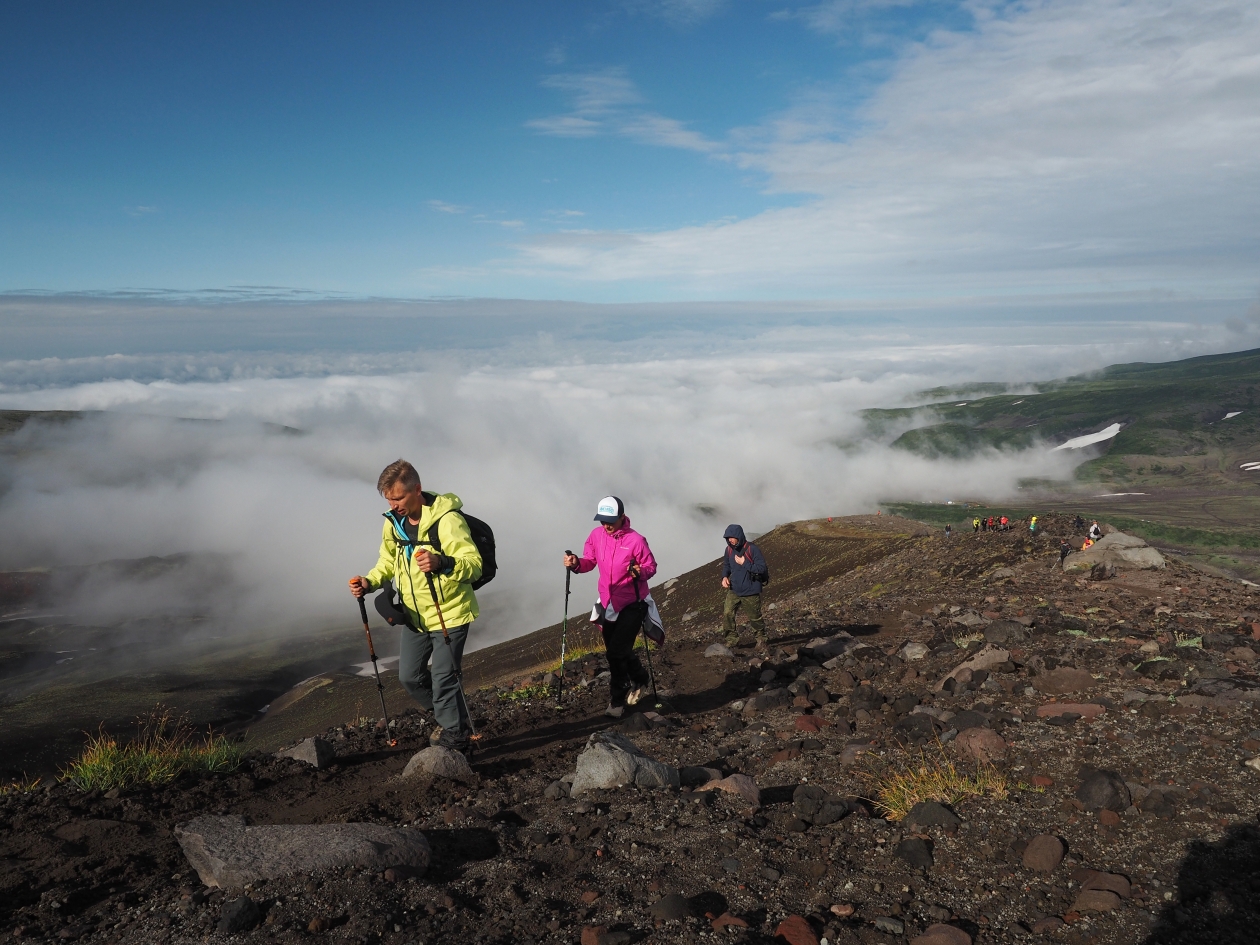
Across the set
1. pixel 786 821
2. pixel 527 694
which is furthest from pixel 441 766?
pixel 527 694

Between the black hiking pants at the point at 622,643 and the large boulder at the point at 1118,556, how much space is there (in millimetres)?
11779

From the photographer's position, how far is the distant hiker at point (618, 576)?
9266 mm

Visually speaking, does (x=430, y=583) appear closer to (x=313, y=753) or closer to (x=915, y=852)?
(x=313, y=753)

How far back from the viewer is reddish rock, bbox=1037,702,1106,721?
745 centimetres

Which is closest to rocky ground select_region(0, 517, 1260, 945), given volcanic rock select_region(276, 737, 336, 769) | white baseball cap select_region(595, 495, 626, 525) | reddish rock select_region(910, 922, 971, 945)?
reddish rock select_region(910, 922, 971, 945)

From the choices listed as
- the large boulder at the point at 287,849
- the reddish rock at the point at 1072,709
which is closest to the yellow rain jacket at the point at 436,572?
the large boulder at the point at 287,849

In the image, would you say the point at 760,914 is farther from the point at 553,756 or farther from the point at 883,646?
the point at 883,646

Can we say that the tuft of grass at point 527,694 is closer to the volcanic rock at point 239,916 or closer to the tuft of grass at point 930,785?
the tuft of grass at point 930,785

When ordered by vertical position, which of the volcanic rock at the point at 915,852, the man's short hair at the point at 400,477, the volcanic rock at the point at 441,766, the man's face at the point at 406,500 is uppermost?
→ the man's short hair at the point at 400,477

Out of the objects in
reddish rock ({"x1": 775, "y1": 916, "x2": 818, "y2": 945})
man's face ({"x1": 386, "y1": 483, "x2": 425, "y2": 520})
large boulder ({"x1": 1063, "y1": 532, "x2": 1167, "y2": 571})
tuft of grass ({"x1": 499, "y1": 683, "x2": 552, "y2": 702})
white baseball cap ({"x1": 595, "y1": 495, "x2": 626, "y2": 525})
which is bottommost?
tuft of grass ({"x1": 499, "y1": 683, "x2": 552, "y2": 702})

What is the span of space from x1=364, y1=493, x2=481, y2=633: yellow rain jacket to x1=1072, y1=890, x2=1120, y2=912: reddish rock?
479cm

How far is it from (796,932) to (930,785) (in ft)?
7.38

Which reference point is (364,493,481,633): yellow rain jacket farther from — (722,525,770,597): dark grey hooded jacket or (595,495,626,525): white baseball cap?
(722,525,770,597): dark grey hooded jacket

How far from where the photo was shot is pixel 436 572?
7.00 meters
